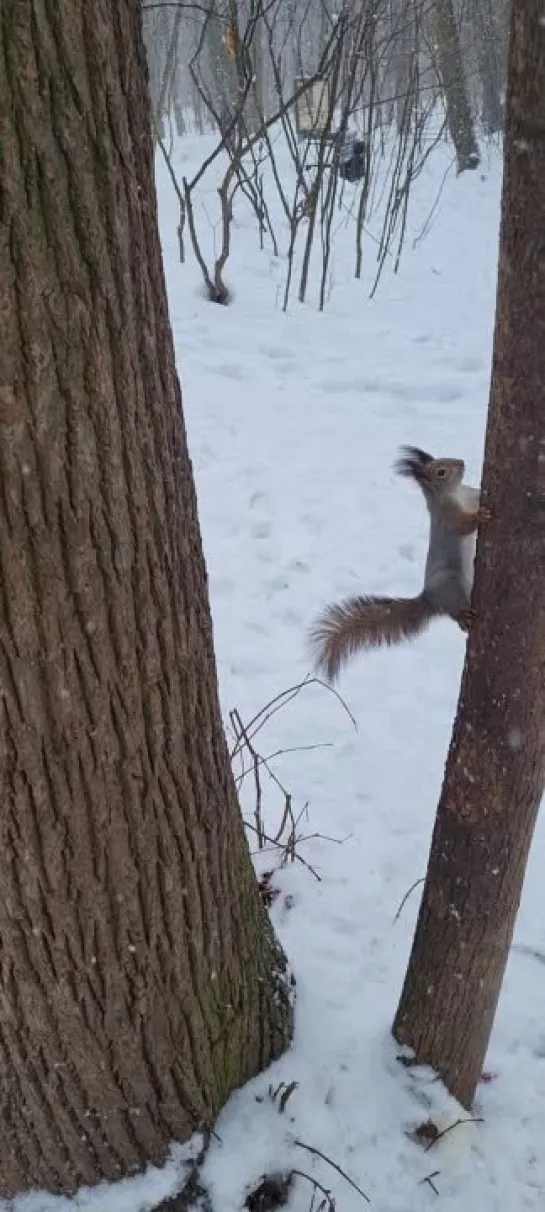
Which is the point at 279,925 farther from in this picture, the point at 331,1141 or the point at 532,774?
the point at 532,774

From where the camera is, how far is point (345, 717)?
10.8ft

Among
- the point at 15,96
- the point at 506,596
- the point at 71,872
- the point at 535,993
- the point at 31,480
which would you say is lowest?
the point at 535,993

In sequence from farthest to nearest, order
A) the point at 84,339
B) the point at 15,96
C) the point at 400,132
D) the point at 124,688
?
1. the point at 400,132
2. the point at 124,688
3. the point at 84,339
4. the point at 15,96

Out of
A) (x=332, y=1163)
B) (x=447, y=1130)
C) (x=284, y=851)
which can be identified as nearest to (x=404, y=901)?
(x=284, y=851)

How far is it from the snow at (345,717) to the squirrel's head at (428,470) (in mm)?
1061

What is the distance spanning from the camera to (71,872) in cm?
148

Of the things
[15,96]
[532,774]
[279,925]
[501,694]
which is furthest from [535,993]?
[15,96]

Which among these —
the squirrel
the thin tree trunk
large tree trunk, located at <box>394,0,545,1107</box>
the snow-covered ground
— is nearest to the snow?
the snow-covered ground

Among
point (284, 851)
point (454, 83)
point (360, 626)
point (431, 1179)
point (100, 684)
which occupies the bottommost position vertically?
point (431, 1179)

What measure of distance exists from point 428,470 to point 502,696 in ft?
2.74

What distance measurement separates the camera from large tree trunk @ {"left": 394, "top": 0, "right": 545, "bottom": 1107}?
136 cm

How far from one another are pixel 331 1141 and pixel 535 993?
677mm

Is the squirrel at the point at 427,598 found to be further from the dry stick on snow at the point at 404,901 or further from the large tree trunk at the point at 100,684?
the dry stick on snow at the point at 404,901

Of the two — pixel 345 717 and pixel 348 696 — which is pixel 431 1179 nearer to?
pixel 345 717
